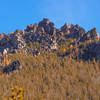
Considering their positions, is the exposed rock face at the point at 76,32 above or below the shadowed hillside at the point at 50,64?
above

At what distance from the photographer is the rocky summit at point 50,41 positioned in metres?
140

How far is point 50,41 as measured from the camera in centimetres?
16675

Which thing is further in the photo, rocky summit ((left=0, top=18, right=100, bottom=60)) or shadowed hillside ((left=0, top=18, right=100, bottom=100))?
rocky summit ((left=0, top=18, right=100, bottom=60))

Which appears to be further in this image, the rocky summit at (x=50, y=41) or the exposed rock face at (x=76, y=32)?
the exposed rock face at (x=76, y=32)

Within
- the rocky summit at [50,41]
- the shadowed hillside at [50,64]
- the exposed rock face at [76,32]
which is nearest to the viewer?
the shadowed hillside at [50,64]

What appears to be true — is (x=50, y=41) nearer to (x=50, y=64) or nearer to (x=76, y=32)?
(x=76, y=32)

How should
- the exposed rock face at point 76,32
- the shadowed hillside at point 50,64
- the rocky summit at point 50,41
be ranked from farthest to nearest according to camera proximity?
the exposed rock face at point 76,32
the rocky summit at point 50,41
the shadowed hillside at point 50,64

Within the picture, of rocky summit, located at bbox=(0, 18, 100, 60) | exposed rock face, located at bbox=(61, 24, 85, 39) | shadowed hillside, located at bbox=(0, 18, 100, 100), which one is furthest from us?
exposed rock face, located at bbox=(61, 24, 85, 39)

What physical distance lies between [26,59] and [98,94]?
8038 cm

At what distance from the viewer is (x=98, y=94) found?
226 feet

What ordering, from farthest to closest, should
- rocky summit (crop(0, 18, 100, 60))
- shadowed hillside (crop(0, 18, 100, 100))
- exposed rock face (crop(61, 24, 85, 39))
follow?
1. exposed rock face (crop(61, 24, 85, 39))
2. rocky summit (crop(0, 18, 100, 60))
3. shadowed hillside (crop(0, 18, 100, 100))

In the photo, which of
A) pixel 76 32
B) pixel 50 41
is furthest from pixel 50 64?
pixel 76 32

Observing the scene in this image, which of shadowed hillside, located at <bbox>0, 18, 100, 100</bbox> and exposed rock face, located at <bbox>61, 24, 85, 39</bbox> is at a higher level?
exposed rock face, located at <bbox>61, 24, 85, 39</bbox>

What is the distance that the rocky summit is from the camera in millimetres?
139625
